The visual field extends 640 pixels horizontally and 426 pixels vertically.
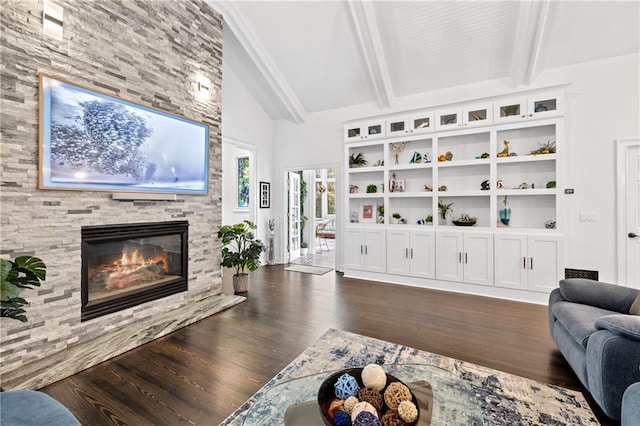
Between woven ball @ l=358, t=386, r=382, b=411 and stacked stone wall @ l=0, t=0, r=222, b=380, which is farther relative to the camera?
stacked stone wall @ l=0, t=0, r=222, b=380

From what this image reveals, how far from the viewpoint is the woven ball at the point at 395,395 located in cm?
120

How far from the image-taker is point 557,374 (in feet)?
7.50

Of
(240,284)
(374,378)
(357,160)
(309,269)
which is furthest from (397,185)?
(374,378)

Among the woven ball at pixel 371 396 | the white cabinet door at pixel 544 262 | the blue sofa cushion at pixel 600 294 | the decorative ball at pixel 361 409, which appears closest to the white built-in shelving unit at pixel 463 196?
the white cabinet door at pixel 544 262

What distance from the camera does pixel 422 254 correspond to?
479cm

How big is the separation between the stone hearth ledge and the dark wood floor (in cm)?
8

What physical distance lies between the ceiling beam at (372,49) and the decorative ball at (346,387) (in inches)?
165

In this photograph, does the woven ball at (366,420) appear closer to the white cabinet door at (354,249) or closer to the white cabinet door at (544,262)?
the white cabinet door at (544,262)


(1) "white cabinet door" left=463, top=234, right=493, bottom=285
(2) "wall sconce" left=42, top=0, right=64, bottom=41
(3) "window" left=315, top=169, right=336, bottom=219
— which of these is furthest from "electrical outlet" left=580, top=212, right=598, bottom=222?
(3) "window" left=315, top=169, right=336, bottom=219

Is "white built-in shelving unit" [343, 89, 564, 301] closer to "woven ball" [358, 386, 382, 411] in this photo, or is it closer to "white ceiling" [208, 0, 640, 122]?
"white ceiling" [208, 0, 640, 122]

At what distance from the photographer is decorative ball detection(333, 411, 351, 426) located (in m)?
1.12

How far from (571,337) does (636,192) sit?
10.1 ft

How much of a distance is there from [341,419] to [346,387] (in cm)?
16

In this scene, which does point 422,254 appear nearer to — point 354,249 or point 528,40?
point 354,249
